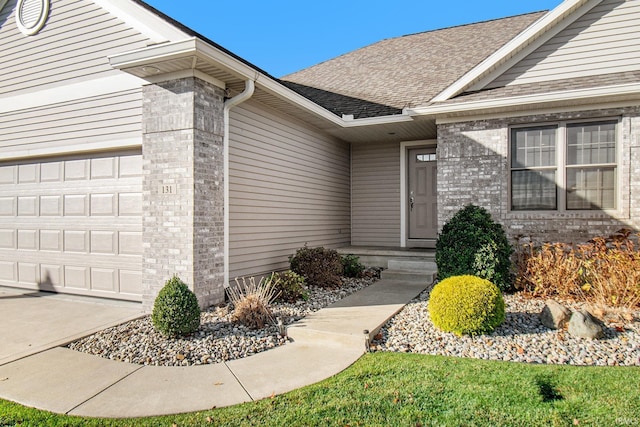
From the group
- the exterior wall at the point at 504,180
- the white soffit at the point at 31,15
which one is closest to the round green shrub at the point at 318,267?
the exterior wall at the point at 504,180

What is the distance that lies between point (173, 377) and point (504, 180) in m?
6.31

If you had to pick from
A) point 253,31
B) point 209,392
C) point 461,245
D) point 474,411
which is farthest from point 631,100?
point 253,31

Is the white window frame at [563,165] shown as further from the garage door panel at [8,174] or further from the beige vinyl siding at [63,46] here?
the garage door panel at [8,174]

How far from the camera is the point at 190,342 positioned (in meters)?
4.65

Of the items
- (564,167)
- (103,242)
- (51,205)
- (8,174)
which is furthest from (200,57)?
(564,167)

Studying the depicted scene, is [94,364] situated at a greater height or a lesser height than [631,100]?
lesser

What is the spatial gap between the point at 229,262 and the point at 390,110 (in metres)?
4.63

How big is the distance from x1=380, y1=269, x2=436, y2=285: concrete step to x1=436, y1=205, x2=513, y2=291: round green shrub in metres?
0.94

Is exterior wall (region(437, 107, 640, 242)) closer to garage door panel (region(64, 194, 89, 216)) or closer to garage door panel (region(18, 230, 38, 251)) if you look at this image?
garage door panel (region(64, 194, 89, 216))

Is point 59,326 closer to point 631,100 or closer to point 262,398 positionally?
point 262,398

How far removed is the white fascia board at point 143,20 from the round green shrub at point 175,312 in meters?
3.53

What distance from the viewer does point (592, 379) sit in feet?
11.9

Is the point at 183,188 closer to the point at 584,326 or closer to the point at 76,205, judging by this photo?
the point at 76,205

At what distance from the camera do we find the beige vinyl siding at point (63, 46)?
6641 mm
